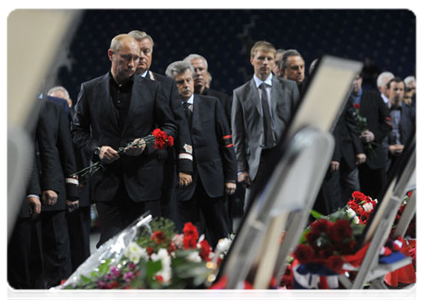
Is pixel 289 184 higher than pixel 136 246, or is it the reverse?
pixel 289 184

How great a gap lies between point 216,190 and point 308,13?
538 centimetres

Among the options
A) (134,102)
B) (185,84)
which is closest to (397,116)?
(185,84)

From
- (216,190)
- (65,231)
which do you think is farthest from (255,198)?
(216,190)

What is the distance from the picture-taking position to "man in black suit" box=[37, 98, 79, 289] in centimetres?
344

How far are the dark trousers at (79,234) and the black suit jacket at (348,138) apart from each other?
2.08 m

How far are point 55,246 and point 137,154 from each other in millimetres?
768

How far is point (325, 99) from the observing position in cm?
106

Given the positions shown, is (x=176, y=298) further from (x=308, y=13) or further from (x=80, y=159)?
(x=308, y=13)

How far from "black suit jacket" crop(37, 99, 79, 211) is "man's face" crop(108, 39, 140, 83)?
41 cm

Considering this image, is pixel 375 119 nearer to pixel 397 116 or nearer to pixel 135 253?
pixel 397 116

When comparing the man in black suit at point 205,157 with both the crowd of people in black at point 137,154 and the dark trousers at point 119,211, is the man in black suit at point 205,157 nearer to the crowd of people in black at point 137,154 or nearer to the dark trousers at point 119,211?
the crowd of people in black at point 137,154

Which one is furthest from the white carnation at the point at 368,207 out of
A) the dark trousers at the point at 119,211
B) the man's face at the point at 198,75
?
the man's face at the point at 198,75

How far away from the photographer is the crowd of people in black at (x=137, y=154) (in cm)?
338

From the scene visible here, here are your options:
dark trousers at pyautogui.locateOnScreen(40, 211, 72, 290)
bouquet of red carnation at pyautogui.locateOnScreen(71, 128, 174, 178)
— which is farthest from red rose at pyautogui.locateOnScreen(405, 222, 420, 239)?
dark trousers at pyautogui.locateOnScreen(40, 211, 72, 290)
